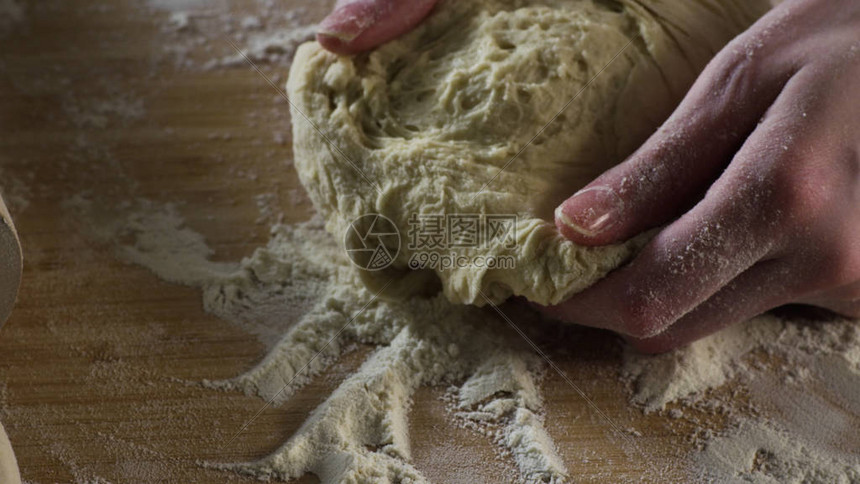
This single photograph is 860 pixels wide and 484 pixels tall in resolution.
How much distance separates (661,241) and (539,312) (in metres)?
0.27

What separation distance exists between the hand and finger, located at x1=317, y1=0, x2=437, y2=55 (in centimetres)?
45

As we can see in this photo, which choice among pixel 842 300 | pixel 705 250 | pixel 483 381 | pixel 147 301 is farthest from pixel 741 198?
pixel 147 301

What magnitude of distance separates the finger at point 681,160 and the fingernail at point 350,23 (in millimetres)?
467

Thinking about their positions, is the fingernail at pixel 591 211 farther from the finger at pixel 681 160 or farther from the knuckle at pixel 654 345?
the knuckle at pixel 654 345

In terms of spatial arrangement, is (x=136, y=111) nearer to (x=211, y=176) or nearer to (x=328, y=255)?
(x=211, y=176)

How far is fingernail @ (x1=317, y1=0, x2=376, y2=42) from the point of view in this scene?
141 cm

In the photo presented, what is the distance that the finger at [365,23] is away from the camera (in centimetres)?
141

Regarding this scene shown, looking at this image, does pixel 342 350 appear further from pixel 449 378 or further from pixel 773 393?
pixel 773 393

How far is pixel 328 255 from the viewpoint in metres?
1.52

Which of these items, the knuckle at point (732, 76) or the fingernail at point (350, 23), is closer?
the knuckle at point (732, 76)

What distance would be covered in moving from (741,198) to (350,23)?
2.16 feet

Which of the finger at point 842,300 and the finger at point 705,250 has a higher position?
the finger at point 705,250

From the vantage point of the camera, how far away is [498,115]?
133 cm

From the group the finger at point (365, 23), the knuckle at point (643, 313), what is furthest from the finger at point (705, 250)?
the finger at point (365, 23)
